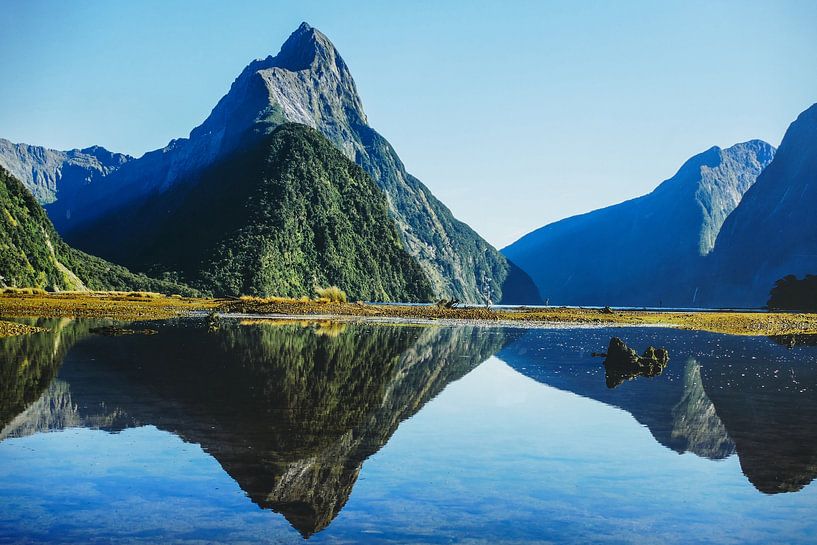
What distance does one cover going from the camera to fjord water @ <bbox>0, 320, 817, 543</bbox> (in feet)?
39.8

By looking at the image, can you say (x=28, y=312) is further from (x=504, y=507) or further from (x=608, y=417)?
(x=504, y=507)

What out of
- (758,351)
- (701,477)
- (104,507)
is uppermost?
(758,351)

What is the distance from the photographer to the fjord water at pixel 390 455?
12125 mm

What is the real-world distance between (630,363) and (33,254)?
14367 cm

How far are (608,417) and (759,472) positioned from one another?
7662mm

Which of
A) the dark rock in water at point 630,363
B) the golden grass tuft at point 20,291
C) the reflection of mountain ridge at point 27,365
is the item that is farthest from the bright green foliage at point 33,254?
the dark rock in water at point 630,363

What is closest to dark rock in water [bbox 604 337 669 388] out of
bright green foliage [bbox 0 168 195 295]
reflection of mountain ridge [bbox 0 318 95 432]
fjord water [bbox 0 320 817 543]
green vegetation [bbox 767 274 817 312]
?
fjord water [bbox 0 320 817 543]

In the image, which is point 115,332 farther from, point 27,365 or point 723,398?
point 723,398

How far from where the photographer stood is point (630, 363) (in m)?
39.9

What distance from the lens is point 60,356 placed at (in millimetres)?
35844

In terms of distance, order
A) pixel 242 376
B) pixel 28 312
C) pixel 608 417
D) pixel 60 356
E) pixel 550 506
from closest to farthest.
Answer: pixel 550 506
pixel 608 417
pixel 242 376
pixel 60 356
pixel 28 312

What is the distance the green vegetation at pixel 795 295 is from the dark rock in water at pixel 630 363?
151 meters

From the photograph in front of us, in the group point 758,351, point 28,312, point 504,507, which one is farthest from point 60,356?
point 28,312

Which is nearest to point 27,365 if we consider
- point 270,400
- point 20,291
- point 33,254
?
point 270,400
